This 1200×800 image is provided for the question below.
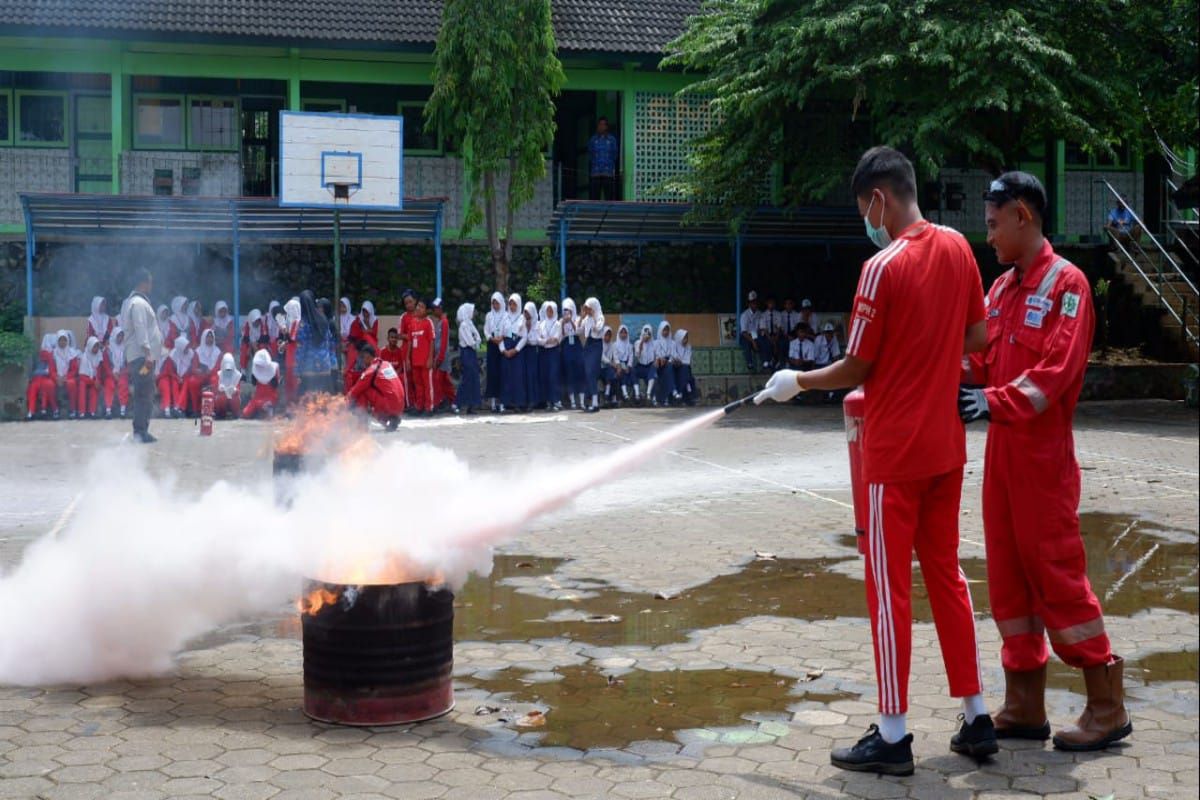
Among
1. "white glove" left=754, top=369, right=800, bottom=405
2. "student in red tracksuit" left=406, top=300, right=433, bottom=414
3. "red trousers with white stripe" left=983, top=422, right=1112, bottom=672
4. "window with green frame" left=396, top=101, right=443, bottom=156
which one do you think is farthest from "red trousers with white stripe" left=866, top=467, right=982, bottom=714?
"window with green frame" left=396, top=101, right=443, bottom=156

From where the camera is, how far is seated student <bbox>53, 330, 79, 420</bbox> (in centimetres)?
2152

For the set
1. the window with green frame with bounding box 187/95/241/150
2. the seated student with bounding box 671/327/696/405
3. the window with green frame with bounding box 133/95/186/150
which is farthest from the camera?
the window with green frame with bounding box 187/95/241/150

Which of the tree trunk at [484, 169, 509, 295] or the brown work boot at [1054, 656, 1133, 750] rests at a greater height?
the tree trunk at [484, 169, 509, 295]

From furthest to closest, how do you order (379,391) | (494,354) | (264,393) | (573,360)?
(573,360)
(494,354)
(264,393)
(379,391)

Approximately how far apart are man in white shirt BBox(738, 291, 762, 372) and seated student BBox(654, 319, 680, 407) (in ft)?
9.03

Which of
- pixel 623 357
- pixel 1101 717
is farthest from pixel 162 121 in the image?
pixel 1101 717

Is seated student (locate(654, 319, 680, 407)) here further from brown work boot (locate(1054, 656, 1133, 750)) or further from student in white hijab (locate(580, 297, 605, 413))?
brown work boot (locate(1054, 656, 1133, 750))

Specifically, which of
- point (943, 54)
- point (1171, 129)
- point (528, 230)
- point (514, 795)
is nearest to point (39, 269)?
point (528, 230)

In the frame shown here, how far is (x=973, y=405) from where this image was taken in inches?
185

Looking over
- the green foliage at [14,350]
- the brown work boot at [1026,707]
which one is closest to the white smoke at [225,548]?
the brown work boot at [1026,707]

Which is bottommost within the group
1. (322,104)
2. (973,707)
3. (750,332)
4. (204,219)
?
(973,707)

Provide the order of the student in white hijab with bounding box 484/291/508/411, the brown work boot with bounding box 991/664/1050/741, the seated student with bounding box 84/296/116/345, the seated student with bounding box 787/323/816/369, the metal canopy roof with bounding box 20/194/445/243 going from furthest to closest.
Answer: the seated student with bounding box 787/323/816/369 < the metal canopy roof with bounding box 20/194/445/243 < the student in white hijab with bounding box 484/291/508/411 < the seated student with bounding box 84/296/116/345 < the brown work boot with bounding box 991/664/1050/741

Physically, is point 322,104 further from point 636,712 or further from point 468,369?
point 636,712

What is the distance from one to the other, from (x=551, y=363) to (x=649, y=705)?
17384mm
